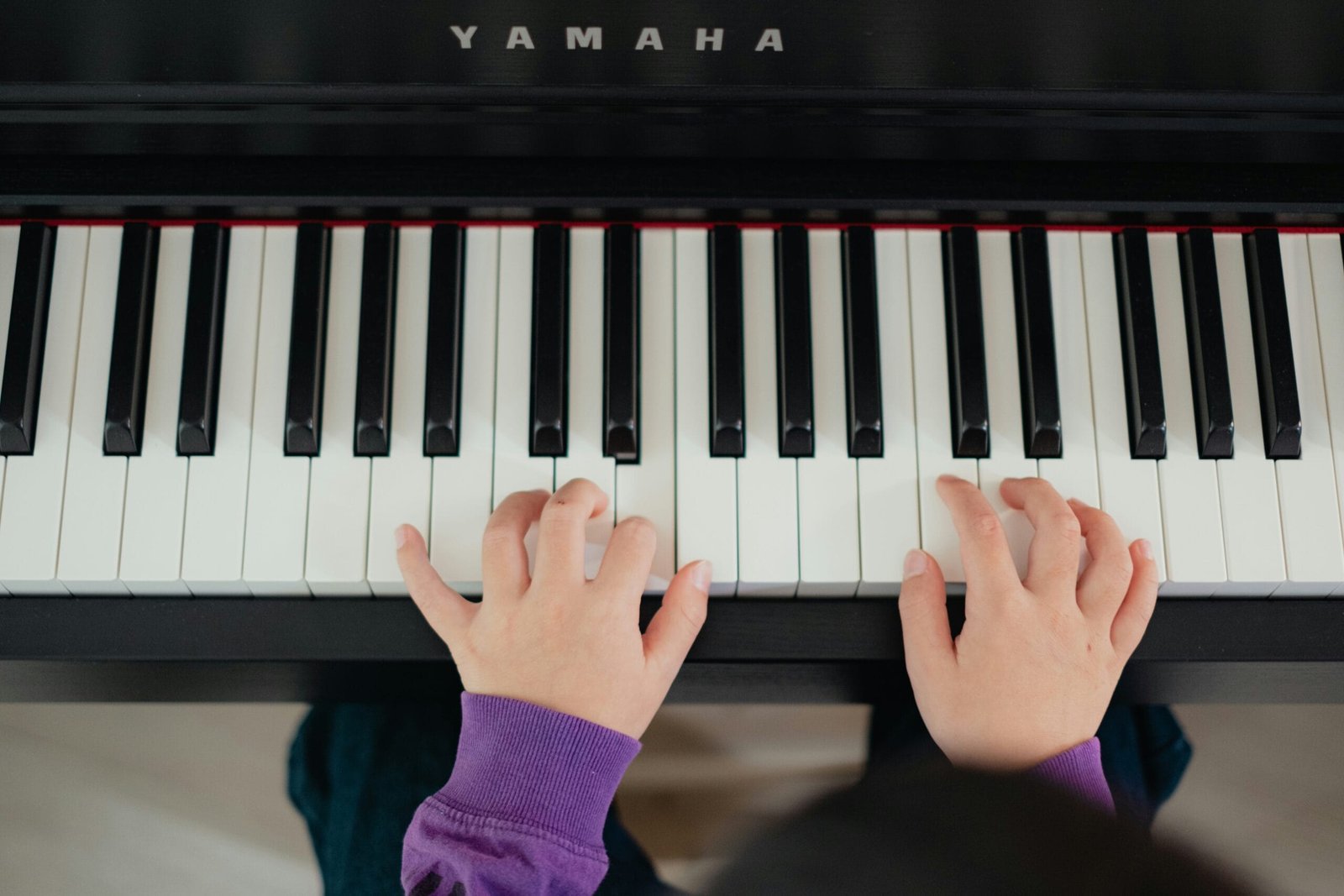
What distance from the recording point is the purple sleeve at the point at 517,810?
85 cm

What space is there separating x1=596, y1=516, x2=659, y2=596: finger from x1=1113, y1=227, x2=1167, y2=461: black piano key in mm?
513

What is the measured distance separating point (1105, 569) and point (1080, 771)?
0.20 meters

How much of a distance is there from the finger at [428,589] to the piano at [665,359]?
0.03 meters

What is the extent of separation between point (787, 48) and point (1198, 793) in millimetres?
1451

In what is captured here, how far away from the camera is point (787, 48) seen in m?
0.83

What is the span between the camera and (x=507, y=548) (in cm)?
88

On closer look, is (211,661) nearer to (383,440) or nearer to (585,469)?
(383,440)

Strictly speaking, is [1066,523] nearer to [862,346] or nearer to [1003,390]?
[1003,390]

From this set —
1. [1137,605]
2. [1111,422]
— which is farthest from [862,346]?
[1137,605]

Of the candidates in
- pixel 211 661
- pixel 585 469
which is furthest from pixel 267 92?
pixel 211 661

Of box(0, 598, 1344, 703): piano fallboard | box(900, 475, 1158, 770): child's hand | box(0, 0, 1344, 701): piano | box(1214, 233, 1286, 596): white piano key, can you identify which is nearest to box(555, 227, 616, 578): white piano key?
box(0, 0, 1344, 701): piano

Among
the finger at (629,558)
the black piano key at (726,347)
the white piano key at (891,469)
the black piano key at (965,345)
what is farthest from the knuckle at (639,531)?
the black piano key at (965,345)

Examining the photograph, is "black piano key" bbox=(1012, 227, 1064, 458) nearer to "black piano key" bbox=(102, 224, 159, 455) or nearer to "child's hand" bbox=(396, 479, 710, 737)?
"child's hand" bbox=(396, 479, 710, 737)

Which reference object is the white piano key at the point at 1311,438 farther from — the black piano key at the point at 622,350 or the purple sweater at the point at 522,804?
the black piano key at the point at 622,350
